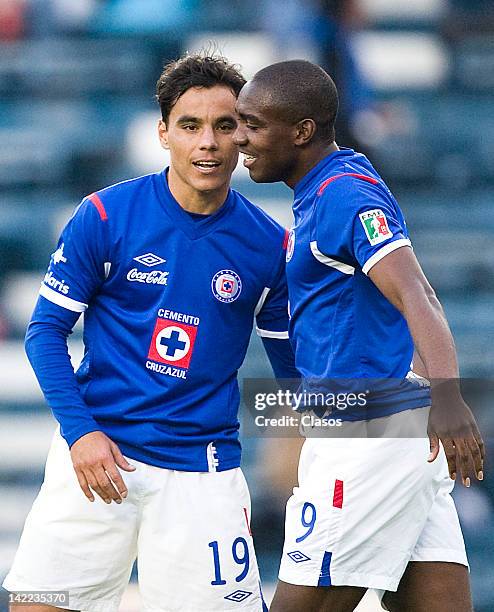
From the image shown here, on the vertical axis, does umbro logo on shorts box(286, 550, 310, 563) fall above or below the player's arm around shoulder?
below

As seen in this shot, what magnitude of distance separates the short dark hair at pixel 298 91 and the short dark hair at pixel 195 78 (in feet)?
1.10

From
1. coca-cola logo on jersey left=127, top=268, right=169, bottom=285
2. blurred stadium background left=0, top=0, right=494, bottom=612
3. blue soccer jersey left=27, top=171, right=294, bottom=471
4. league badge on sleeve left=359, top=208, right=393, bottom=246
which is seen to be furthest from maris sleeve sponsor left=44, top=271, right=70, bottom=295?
blurred stadium background left=0, top=0, right=494, bottom=612

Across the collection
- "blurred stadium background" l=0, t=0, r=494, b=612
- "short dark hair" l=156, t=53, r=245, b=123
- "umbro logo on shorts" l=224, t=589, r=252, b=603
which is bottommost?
"umbro logo on shorts" l=224, t=589, r=252, b=603

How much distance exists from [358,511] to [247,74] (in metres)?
4.88

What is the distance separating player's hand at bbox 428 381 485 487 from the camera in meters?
2.81

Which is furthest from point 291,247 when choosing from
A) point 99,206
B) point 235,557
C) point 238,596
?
point 238,596

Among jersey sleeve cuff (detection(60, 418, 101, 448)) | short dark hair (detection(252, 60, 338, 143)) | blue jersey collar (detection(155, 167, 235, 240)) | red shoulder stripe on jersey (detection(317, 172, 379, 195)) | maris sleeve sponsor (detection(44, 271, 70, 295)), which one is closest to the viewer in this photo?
red shoulder stripe on jersey (detection(317, 172, 379, 195))

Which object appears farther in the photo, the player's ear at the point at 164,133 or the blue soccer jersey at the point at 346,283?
the player's ear at the point at 164,133

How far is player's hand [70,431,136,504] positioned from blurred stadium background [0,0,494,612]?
134 inches

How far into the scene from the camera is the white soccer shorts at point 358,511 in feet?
10.8

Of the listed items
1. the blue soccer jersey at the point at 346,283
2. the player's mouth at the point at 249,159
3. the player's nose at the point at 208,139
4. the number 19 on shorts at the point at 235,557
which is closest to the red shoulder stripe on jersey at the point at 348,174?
the blue soccer jersey at the point at 346,283

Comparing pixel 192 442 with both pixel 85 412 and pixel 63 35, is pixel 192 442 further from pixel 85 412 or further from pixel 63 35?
pixel 63 35

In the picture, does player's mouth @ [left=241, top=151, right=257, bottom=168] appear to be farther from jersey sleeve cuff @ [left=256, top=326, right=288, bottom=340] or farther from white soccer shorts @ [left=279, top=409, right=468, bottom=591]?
white soccer shorts @ [left=279, top=409, right=468, bottom=591]

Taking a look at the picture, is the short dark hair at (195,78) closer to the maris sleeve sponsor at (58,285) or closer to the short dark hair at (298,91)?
the short dark hair at (298,91)
